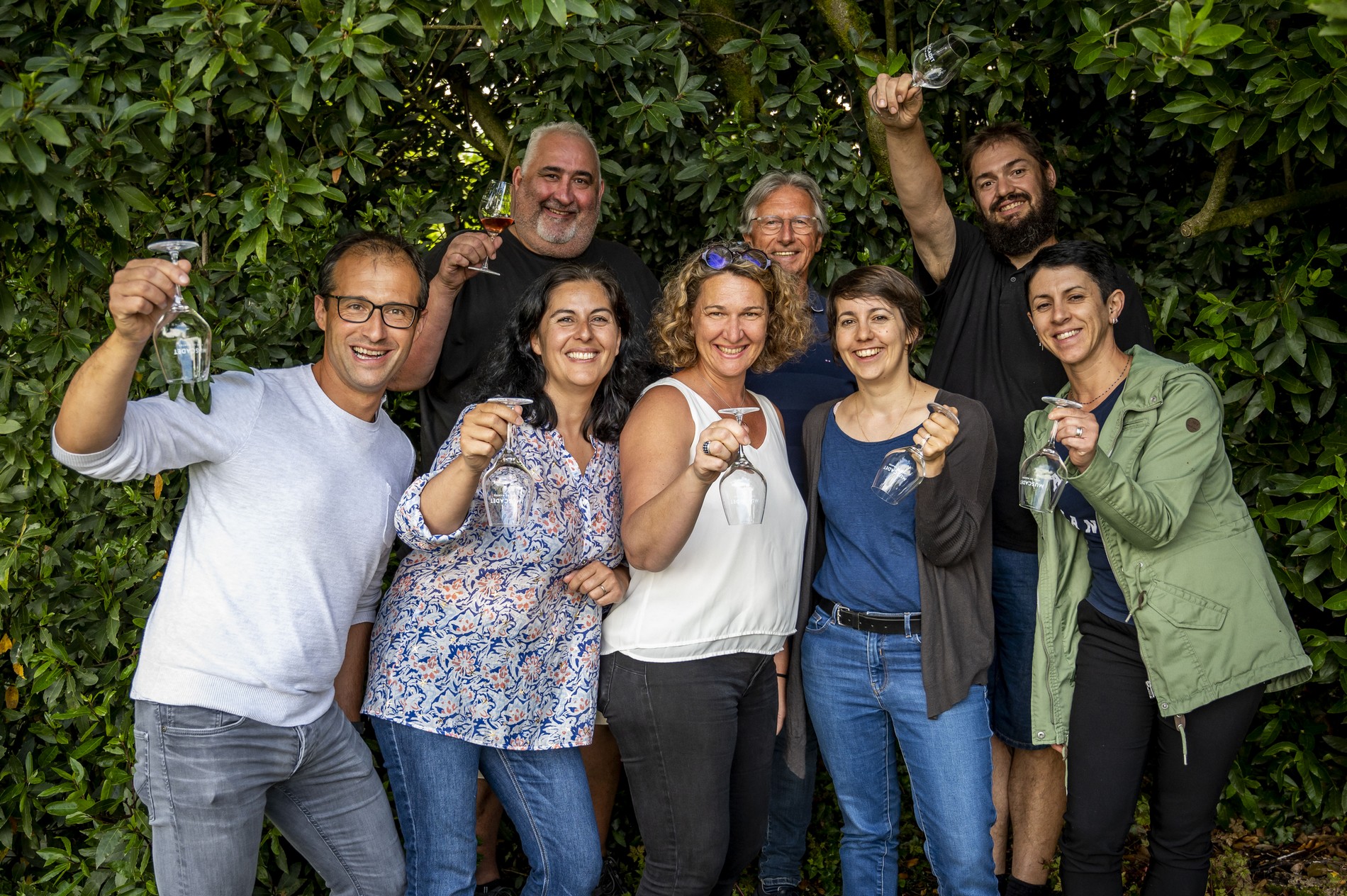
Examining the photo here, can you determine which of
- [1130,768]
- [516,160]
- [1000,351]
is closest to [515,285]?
[516,160]

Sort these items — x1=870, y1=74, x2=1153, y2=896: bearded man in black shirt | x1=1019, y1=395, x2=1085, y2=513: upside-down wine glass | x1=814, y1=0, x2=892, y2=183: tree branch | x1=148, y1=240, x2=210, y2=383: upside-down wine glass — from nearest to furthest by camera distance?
x1=148, y1=240, x2=210, y2=383: upside-down wine glass, x1=1019, y1=395, x2=1085, y2=513: upside-down wine glass, x1=870, y1=74, x2=1153, y2=896: bearded man in black shirt, x1=814, y1=0, x2=892, y2=183: tree branch

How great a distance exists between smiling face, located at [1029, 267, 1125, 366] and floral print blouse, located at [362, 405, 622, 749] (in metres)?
1.43

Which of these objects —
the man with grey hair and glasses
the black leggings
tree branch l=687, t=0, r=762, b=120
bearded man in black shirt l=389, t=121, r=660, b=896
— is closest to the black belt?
the man with grey hair and glasses

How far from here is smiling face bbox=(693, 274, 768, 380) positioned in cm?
297

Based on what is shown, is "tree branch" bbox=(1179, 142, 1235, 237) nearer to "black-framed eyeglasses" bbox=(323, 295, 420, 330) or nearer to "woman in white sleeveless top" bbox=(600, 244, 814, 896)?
"woman in white sleeveless top" bbox=(600, 244, 814, 896)

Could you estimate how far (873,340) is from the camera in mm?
3006

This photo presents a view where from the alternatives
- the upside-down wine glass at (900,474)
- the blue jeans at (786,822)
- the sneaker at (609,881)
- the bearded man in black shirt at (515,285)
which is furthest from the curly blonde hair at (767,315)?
the sneaker at (609,881)

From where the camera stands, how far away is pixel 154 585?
124 inches

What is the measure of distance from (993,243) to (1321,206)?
1.44m

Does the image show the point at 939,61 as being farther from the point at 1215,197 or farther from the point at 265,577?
the point at 265,577

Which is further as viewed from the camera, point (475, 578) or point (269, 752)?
point (475, 578)

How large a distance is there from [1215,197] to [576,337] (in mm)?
2469

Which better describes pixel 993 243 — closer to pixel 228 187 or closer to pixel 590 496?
pixel 590 496

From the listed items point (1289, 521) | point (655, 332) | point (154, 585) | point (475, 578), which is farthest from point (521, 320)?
point (1289, 521)
